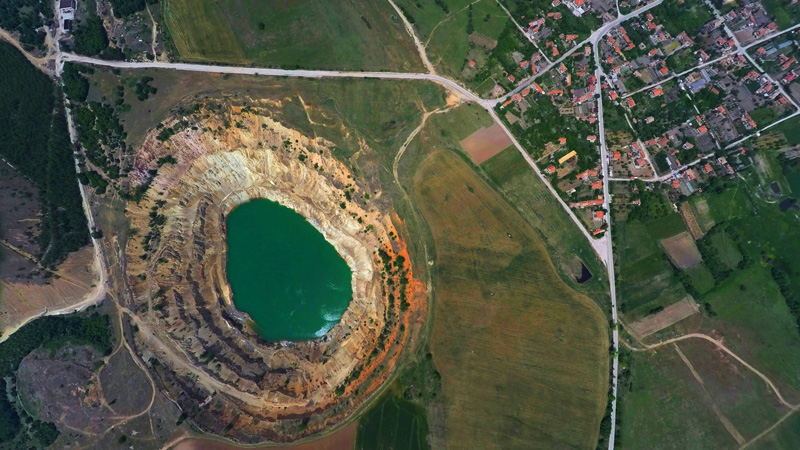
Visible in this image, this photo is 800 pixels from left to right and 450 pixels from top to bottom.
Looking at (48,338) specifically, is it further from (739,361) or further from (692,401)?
(739,361)

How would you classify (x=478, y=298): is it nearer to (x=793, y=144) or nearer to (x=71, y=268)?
(x=793, y=144)

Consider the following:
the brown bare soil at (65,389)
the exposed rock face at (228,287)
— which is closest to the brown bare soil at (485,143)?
the exposed rock face at (228,287)

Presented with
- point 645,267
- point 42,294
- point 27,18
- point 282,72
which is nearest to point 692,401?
point 645,267

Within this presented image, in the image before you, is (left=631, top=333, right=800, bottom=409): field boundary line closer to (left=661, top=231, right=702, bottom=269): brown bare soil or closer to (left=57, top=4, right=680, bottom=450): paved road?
(left=57, top=4, right=680, bottom=450): paved road

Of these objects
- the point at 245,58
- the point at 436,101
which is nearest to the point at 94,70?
the point at 245,58

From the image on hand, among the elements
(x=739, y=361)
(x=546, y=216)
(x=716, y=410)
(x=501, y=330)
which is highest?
(x=546, y=216)

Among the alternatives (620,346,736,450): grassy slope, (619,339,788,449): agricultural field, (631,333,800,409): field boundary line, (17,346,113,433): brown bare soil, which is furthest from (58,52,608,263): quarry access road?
(17,346,113,433): brown bare soil
